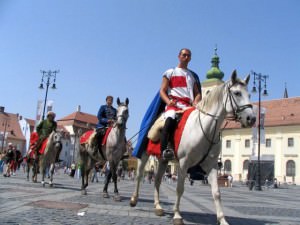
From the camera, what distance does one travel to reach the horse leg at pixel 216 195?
5.82 metres

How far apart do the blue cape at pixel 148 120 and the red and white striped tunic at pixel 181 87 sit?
0.39m

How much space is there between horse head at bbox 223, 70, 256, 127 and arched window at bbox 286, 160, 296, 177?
71132 mm

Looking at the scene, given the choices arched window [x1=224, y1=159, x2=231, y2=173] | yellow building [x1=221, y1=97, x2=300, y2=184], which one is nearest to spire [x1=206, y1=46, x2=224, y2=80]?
yellow building [x1=221, y1=97, x2=300, y2=184]

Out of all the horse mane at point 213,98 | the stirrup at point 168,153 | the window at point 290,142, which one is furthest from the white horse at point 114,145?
the window at point 290,142

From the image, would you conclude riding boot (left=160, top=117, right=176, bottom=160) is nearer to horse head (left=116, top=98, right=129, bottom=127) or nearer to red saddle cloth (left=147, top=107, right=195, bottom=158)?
red saddle cloth (left=147, top=107, right=195, bottom=158)

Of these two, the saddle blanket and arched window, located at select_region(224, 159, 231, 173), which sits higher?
arched window, located at select_region(224, 159, 231, 173)

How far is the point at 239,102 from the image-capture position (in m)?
6.12

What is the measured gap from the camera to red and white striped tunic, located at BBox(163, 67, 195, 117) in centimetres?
761

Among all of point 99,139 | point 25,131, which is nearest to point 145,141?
point 99,139

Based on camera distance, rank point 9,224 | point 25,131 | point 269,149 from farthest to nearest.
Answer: point 25,131
point 269,149
point 9,224

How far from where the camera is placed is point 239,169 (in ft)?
267

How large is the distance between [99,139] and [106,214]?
4.85 m

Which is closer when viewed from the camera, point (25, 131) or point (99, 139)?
point (99, 139)

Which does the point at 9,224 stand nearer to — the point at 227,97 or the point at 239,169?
the point at 227,97
